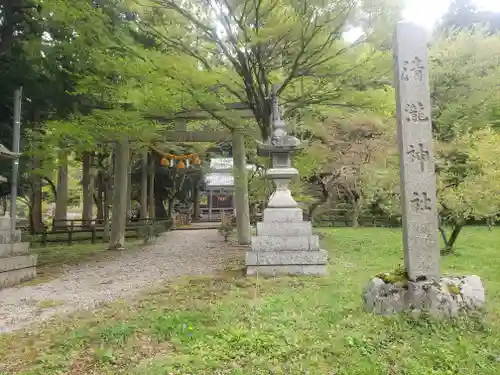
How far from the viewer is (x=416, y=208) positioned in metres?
4.81

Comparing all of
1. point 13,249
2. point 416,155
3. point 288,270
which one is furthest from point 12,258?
point 416,155

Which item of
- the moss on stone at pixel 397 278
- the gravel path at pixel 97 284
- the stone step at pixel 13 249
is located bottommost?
the gravel path at pixel 97 284

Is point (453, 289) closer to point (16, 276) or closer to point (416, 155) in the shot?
point (416, 155)

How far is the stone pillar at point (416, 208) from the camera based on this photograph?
4635 mm

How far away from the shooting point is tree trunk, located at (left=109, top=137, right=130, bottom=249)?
1390 cm

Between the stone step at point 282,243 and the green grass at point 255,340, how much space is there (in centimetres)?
183

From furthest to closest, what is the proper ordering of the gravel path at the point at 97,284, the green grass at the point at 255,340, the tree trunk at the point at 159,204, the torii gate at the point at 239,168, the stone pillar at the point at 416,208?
the tree trunk at the point at 159,204 < the torii gate at the point at 239,168 < the gravel path at the point at 97,284 < the stone pillar at the point at 416,208 < the green grass at the point at 255,340

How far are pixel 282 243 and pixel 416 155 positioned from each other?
146 inches

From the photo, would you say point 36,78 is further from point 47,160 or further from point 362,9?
point 362,9

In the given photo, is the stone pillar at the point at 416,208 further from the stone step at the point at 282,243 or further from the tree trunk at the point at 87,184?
the tree trunk at the point at 87,184

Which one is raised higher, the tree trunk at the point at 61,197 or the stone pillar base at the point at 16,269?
the tree trunk at the point at 61,197

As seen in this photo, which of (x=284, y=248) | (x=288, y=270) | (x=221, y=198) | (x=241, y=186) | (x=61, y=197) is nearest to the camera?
(x=288, y=270)

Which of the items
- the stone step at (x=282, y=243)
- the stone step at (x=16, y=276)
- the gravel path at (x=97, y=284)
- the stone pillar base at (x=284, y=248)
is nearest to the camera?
the gravel path at (x=97, y=284)

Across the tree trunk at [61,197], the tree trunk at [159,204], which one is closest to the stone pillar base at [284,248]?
the tree trunk at [61,197]
